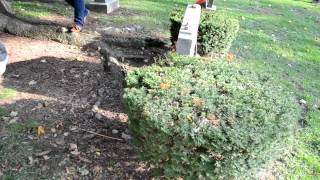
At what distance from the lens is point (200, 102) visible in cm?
337

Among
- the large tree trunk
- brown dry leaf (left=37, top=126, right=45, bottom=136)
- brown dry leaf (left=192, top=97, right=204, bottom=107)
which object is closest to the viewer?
brown dry leaf (left=192, top=97, right=204, bottom=107)

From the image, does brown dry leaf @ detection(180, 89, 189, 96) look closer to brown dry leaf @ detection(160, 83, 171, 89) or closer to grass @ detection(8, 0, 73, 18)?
brown dry leaf @ detection(160, 83, 171, 89)

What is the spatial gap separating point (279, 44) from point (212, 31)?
2749 millimetres

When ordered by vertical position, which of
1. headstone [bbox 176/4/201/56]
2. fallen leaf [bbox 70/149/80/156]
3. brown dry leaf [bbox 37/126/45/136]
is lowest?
fallen leaf [bbox 70/149/80/156]

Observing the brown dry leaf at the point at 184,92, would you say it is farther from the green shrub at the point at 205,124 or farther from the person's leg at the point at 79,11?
the person's leg at the point at 79,11

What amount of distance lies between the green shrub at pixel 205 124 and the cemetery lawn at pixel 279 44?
997 millimetres

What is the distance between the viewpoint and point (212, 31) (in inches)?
260

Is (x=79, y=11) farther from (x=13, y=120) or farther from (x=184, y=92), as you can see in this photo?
(x=184, y=92)

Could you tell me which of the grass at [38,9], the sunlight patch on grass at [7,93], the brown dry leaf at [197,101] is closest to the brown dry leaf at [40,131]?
the sunlight patch on grass at [7,93]

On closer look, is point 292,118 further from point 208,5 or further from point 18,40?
point 208,5

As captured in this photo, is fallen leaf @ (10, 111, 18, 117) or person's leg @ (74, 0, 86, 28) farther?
person's leg @ (74, 0, 86, 28)

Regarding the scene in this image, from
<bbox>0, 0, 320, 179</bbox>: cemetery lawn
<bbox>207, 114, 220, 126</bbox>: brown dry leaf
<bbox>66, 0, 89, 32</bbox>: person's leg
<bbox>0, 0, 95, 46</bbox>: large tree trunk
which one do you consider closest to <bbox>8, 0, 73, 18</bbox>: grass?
<bbox>0, 0, 320, 179</bbox>: cemetery lawn

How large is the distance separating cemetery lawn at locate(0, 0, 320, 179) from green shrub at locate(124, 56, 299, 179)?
3.27ft

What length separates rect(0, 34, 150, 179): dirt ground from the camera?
388cm
